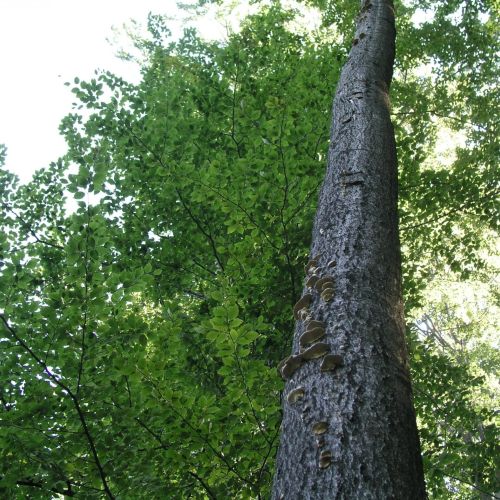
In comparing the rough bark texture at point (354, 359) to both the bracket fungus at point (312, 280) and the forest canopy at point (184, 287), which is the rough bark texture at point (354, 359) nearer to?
the bracket fungus at point (312, 280)

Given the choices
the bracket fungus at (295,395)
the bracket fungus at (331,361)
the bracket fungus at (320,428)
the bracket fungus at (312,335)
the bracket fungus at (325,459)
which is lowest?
the bracket fungus at (325,459)

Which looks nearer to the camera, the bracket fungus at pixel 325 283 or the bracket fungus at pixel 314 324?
the bracket fungus at pixel 314 324

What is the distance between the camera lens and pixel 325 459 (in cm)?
150

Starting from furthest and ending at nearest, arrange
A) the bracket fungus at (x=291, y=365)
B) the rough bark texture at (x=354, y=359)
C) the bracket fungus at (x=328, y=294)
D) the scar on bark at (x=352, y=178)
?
the scar on bark at (x=352, y=178), the bracket fungus at (x=328, y=294), the bracket fungus at (x=291, y=365), the rough bark texture at (x=354, y=359)

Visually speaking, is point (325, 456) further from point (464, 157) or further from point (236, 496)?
point (464, 157)

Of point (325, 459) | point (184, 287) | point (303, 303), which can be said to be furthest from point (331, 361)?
point (184, 287)

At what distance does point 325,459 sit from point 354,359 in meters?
0.45

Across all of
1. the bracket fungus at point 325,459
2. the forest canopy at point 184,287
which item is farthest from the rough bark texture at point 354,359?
the forest canopy at point 184,287

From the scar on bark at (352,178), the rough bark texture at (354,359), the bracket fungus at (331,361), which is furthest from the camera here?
the scar on bark at (352,178)

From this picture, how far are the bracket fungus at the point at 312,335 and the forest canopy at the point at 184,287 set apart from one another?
52 cm

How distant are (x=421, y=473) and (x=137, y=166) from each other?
13.8ft

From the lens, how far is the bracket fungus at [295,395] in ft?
5.95

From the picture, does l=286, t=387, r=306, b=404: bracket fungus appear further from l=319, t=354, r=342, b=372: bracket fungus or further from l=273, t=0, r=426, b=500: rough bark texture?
l=319, t=354, r=342, b=372: bracket fungus

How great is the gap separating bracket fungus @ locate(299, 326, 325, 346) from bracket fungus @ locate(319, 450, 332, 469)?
567 millimetres
